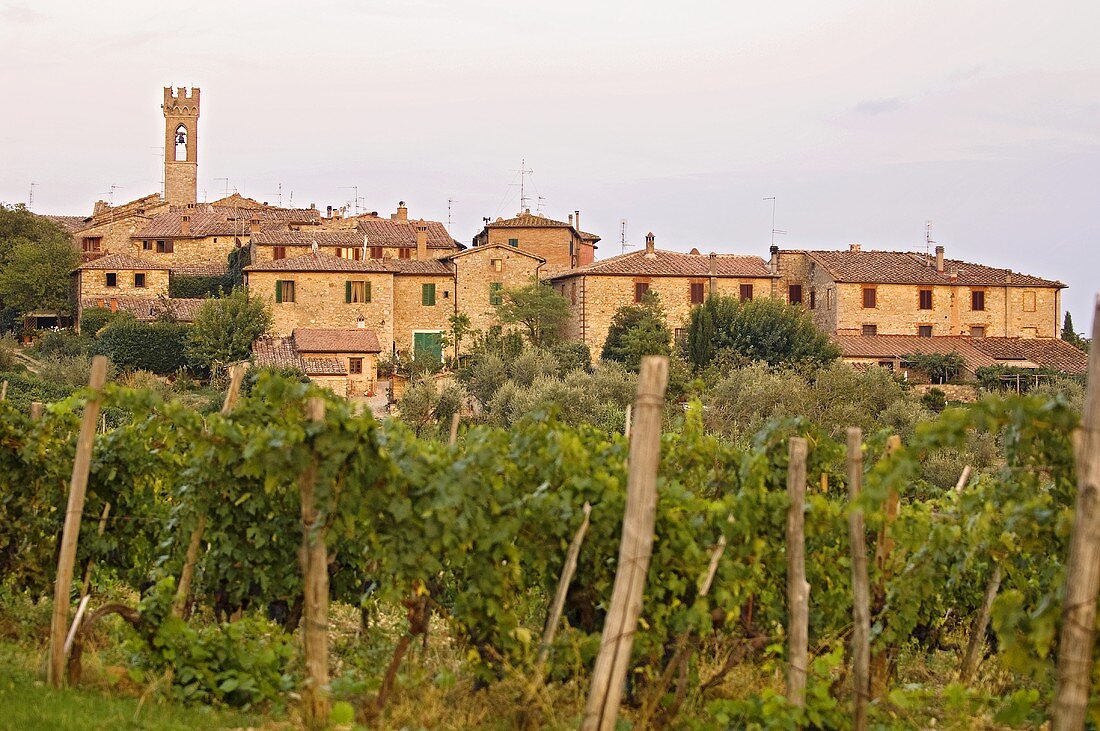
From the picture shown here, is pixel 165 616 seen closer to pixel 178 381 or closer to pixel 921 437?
pixel 921 437

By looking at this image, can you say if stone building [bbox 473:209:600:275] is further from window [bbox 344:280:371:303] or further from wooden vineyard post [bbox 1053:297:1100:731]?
wooden vineyard post [bbox 1053:297:1100:731]

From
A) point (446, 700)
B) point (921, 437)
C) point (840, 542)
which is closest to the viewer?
point (921, 437)

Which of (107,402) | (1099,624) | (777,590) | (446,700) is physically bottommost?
(446,700)

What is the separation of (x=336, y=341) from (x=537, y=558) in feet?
116

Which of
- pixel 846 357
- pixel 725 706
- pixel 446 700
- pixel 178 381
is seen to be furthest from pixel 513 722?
pixel 846 357

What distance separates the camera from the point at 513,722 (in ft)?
18.7

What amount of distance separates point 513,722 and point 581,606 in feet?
2.50

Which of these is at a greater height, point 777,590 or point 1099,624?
point 1099,624

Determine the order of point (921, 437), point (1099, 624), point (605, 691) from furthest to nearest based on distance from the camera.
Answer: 1. point (605, 691)
2. point (921, 437)
3. point (1099, 624)

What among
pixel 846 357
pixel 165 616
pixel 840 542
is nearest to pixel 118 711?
Answer: pixel 165 616

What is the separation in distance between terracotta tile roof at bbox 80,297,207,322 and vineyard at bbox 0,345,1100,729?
1453 inches

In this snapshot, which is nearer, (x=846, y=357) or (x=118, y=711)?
(x=118, y=711)

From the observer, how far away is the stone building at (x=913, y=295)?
143 ft

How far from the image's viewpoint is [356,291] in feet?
143
